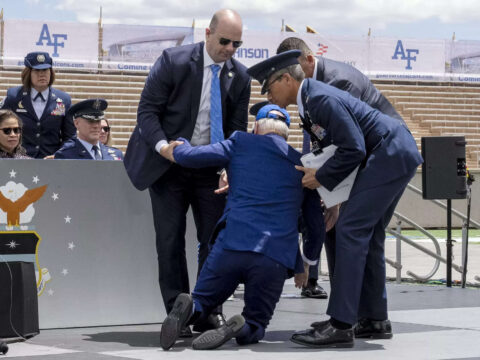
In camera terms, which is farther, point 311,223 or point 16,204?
point 16,204

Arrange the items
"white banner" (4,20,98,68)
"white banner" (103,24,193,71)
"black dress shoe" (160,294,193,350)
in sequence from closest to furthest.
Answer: "black dress shoe" (160,294,193,350) < "white banner" (4,20,98,68) < "white banner" (103,24,193,71)

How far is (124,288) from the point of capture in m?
6.38

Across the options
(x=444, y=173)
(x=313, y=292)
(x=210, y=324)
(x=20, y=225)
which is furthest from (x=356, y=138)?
(x=444, y=173)

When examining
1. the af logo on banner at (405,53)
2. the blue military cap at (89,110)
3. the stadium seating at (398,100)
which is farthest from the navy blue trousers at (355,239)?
the af logo on banner at (405,53)

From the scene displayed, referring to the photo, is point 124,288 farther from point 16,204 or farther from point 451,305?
point 451,305

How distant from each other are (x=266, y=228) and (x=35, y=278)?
123 centimetres

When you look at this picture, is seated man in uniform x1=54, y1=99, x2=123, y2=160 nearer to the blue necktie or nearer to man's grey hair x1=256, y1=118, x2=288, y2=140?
the blue necktie

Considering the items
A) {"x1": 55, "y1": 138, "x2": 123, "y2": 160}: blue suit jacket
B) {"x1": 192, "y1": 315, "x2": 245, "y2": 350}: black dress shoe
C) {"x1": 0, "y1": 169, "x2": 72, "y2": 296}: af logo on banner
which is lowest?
{"x1": 192, "y1": 315, "x2": 245, "y2": 350}: black dress shoe

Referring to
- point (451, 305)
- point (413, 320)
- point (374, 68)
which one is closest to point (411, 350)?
point (413, 320)

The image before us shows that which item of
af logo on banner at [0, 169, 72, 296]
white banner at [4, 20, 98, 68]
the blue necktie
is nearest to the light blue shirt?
af logo on banner at [0, 169, 72, 296]

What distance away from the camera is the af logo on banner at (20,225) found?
592 cm

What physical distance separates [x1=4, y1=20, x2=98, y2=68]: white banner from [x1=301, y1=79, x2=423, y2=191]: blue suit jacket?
22.6 metres

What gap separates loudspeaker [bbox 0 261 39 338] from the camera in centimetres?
543

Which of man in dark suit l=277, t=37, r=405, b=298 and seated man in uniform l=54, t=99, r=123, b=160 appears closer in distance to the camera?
man in dark suit l=277, t=37, r=405, b=298
